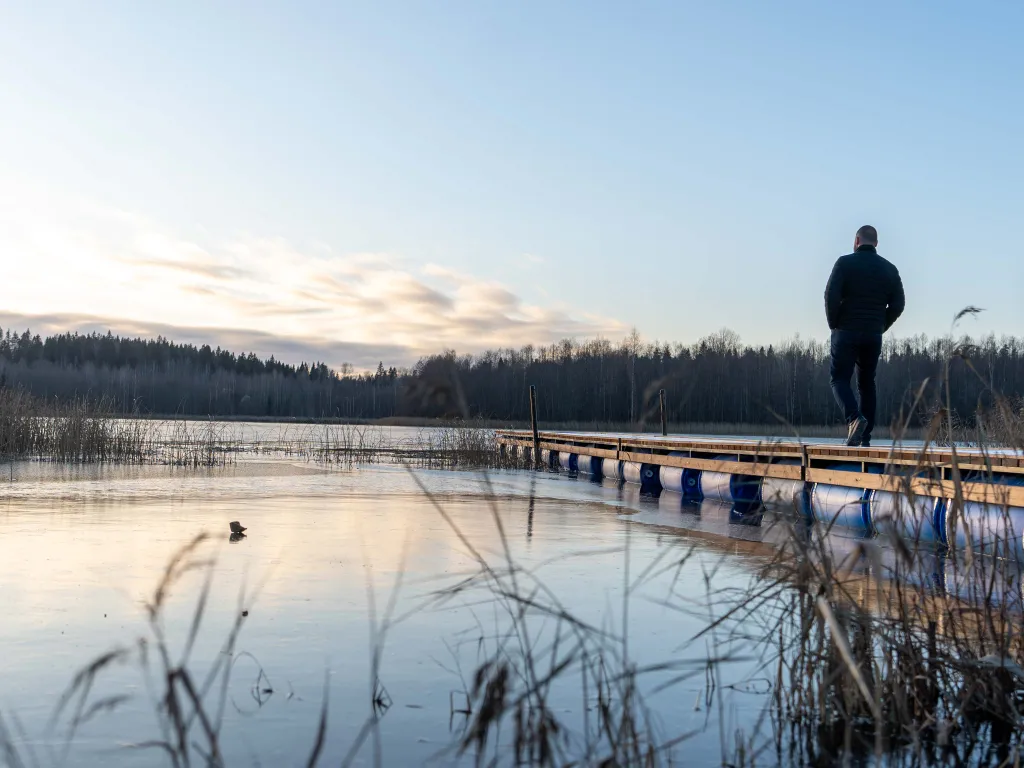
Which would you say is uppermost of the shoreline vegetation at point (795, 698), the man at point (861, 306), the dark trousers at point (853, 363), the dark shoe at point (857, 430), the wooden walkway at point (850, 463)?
the man at point (861, 306)

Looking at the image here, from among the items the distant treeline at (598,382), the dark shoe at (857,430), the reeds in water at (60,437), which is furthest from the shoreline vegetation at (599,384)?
the dark shoe at (857,430)

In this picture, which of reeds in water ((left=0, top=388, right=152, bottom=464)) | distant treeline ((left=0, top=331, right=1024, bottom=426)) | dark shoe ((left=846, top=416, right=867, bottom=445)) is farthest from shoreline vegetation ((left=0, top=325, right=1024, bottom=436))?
dark shoe ((left=846, top=416, right=867, bottom=445))

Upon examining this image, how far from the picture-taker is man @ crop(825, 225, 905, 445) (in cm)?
835

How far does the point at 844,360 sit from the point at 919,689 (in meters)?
5.79

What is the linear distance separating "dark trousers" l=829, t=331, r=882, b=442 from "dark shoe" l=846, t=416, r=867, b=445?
0.05m

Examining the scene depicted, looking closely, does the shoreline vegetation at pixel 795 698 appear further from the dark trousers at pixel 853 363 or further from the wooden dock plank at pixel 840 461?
the dark trousers at pixel 853 363

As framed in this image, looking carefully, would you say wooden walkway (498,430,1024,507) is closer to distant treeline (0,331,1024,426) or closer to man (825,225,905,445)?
man (825,225,905,445)

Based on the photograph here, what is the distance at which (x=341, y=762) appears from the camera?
2809mm

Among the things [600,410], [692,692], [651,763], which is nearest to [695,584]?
[692,692]

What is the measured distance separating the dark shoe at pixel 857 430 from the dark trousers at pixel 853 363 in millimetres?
49

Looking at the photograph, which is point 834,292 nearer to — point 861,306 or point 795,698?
point 861,306

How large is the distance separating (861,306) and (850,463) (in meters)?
1.57

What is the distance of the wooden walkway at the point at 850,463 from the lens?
3596 mm

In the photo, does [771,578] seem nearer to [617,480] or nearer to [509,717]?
[509,717]
